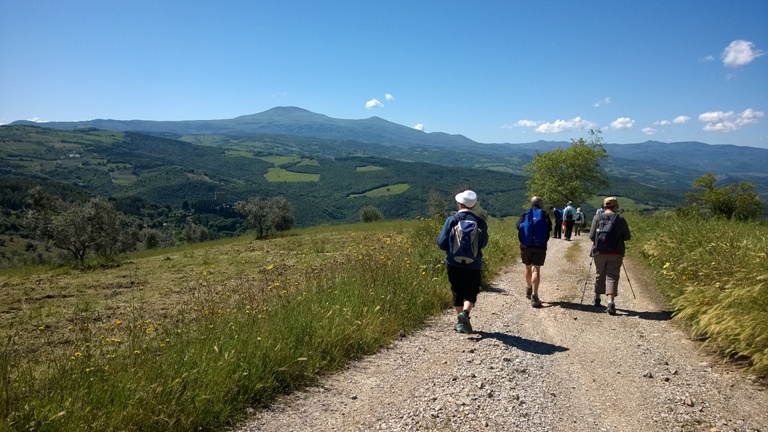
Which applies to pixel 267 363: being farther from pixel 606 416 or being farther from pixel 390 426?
pixel 606 416

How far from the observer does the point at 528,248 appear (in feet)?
29.3

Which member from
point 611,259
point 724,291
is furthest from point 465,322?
point 724,291

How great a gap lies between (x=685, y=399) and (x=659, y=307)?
458cm

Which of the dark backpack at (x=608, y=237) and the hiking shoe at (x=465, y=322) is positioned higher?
the dark backpack at (x=608, y=237)

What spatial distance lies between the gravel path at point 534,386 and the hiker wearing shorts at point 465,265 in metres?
0.37

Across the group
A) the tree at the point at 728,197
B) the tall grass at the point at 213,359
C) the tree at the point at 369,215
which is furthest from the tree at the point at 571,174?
the tall grass at the point at 213,359

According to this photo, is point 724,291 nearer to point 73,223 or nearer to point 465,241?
point 465,241

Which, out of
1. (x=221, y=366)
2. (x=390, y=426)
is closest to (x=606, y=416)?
(x=390, y=426)

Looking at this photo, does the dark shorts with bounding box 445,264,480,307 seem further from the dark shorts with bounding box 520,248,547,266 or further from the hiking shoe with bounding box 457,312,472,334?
the dark shorts with bounding box 520,248,547,266

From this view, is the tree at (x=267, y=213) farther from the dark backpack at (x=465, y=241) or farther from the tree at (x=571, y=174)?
the dark backpack at (x=465, y=241)

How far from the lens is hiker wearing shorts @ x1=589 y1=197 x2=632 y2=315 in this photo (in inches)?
327

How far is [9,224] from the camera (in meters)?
92.4

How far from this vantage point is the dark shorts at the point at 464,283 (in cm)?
679

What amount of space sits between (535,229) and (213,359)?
656 cm
